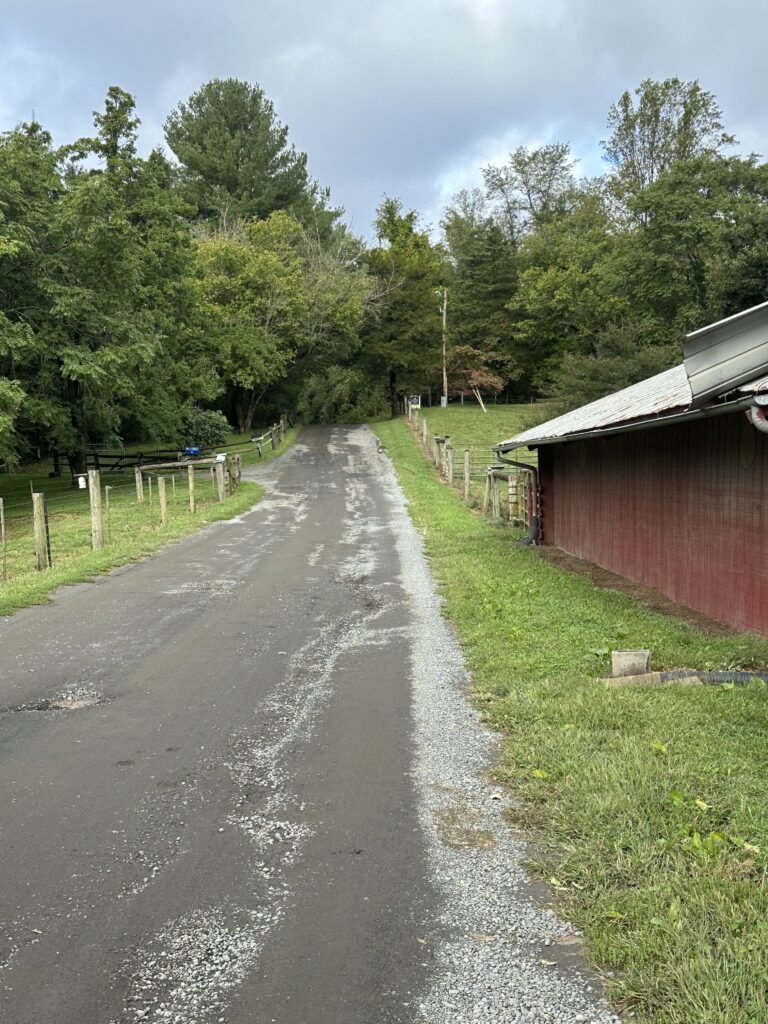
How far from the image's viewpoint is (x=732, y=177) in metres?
32.1

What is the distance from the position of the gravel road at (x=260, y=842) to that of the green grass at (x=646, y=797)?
180mm

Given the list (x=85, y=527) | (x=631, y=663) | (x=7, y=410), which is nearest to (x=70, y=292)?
(x=7, y=410)

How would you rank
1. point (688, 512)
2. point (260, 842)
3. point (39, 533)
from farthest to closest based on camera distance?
point (39, 533), point (688, 512), point (260, 842)

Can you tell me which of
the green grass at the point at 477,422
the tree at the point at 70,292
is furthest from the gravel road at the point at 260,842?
the green grass at the point at 477,422

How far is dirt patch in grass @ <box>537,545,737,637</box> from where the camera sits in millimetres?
7023

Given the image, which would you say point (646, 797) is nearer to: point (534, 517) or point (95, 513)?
point (534, 517)

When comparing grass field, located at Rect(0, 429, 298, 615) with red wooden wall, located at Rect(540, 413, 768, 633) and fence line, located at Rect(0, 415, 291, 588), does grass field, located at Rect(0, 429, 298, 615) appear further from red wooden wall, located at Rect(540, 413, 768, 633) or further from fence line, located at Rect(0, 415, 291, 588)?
red wooden wall, located at Rect(540, 413, 768, 633)

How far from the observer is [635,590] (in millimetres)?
9117

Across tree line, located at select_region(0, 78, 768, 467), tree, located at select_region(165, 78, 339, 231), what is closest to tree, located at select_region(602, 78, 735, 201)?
tree line, located at select_region(0, 78, 768, 467)

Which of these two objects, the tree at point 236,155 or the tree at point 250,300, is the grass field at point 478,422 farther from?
the tree at point 236,155

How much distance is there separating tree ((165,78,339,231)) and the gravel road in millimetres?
46900

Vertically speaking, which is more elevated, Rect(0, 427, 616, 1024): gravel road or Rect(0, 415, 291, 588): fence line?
Rect(0, 415, 291, 588): fence line

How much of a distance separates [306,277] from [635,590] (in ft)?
116

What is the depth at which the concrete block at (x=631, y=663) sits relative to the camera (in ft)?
17.6
